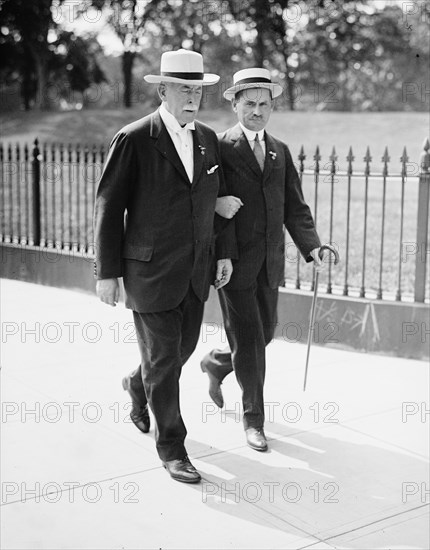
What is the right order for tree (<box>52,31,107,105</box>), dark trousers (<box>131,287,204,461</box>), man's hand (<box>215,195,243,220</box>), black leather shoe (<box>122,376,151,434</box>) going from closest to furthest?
dark trousers (<box>131,287,204,461</box>)
man's hand (<box>215,195,243,220</box>)
black leather shoe (<box>122,376,151,434</box>)
tree (<box>52,31,107,105</box>)

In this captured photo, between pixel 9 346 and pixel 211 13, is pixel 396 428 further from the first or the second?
pixel 211 13

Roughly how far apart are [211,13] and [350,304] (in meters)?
36.0

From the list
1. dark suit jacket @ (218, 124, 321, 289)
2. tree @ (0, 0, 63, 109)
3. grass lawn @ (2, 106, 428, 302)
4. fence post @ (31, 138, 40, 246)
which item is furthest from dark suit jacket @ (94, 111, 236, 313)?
tree @ (0, 0, 63, 109)

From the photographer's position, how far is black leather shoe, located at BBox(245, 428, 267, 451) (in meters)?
5.01

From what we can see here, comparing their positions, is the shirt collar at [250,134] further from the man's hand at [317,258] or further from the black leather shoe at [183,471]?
the black leather shoe at [183,471]

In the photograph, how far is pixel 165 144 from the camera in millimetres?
4594

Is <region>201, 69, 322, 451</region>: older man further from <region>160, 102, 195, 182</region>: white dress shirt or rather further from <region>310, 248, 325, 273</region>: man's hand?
<region>160, 102, 195, 182</region>: white dress shirt

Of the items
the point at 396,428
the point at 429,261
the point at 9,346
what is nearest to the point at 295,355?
the point at 396,428

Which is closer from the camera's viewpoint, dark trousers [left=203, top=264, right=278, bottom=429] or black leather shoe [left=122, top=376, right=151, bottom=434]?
dark trousers [left=203, top=264, right=278, bottom=429]

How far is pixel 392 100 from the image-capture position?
59656 millimetres

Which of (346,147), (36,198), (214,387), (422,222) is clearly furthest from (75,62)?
(214,387)

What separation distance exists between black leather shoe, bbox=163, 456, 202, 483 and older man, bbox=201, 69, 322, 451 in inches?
23.3

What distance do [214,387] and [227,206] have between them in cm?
135

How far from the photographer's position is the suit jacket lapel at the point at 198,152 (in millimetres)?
4666
